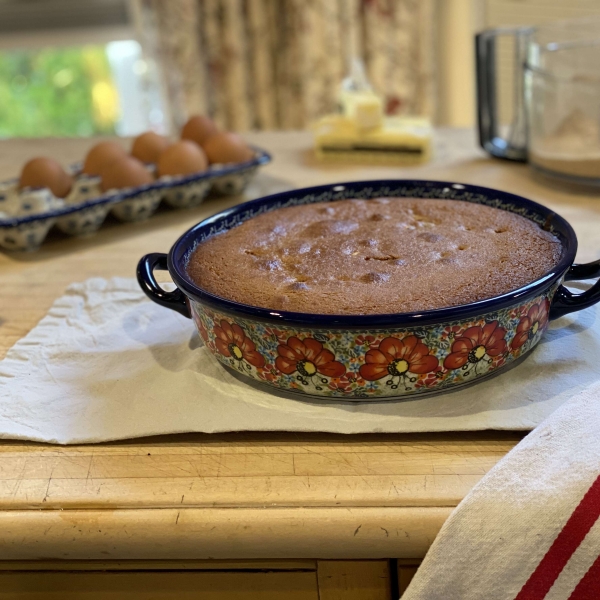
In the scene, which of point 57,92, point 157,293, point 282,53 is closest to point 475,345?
point 157,293

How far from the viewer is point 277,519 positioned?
0.54 metres

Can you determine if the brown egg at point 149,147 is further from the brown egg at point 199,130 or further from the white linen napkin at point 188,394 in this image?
the white linen napkin at point 188,394

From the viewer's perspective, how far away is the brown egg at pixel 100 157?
124 cm

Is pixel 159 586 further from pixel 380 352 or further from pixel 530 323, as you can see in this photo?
pixel 530 323

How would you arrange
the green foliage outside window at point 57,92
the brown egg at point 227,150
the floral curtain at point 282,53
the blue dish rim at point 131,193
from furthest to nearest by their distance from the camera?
the green foliage outside window at point 57,92 → the floral curtain at point 282,53 → the brown egg at point 227,150 → the blue dish rim at point 131,193

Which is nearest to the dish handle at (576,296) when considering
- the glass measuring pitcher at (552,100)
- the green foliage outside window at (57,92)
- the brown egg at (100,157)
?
the glass measuring pitcher at (552,100)

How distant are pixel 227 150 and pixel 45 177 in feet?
1.01

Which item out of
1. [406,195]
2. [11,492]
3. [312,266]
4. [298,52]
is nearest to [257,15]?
[298,52]

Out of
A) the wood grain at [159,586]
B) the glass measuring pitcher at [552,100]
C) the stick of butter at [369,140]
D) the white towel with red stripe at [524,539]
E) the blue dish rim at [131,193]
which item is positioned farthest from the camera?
the stick of butter at [369,140]

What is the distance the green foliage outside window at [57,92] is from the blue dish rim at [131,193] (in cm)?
192

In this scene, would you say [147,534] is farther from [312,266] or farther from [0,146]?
[0,146]

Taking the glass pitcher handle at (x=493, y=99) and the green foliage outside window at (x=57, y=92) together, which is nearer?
the glass pitcher handle at (x=493, y=99)

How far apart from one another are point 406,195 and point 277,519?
0.46m

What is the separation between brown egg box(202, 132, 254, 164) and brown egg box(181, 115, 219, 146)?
0.23 feet
